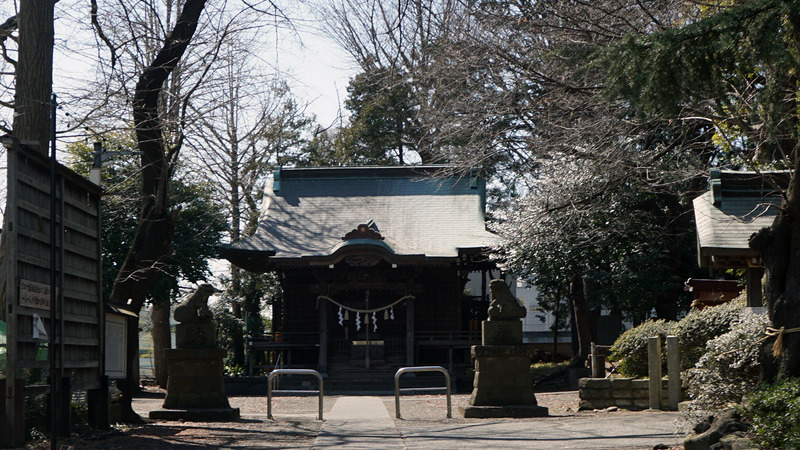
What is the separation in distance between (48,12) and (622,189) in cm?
1242

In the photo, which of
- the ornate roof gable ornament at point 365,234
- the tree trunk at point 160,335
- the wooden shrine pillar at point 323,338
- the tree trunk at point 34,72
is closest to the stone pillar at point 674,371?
the tree trunk at point 34,72

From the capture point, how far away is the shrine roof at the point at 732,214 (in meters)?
12.8

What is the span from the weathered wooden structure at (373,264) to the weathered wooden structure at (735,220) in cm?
985

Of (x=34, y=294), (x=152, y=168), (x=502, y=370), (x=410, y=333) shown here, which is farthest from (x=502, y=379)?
(x=410, y=333)

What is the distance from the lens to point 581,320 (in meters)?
24.4

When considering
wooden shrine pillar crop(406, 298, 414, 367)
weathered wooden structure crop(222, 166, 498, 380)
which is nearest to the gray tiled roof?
weathered wooden structure crop(222, 166, 498, 380)

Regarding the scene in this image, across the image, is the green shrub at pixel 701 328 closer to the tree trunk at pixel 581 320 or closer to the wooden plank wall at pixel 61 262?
the wooden plank wall at pixel 61 262

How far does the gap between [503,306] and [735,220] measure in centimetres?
Result: 420

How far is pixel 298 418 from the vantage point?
13391 mm

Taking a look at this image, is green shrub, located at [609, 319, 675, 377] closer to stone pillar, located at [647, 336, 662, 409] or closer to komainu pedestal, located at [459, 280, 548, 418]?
stone pillar, located at [647, 336, 662, 409]

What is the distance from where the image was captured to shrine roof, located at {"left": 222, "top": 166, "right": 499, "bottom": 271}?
Answer: 23.8 m

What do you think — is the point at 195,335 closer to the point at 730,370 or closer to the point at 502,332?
the point at 502,332

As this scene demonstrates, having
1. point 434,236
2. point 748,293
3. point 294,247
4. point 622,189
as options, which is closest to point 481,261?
point 434,236

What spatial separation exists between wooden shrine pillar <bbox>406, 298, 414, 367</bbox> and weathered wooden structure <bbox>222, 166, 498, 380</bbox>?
31 mm
